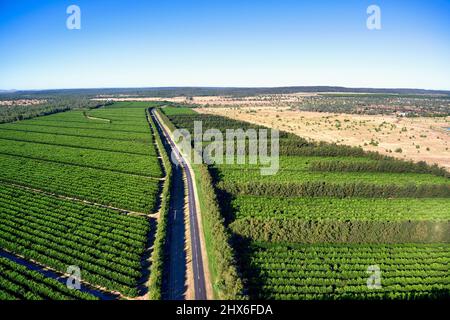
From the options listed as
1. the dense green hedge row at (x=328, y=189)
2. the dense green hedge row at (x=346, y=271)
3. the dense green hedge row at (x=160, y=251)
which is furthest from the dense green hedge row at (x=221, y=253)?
the dense green hedge row at (x=328, y=189)

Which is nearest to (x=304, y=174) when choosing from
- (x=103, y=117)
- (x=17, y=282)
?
(x=17, y=282)

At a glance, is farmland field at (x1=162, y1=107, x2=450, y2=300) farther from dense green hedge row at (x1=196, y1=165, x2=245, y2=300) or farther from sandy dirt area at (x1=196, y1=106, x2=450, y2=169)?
sandy dirt area at (x1=196, y1=106, x2=450, y2=169)

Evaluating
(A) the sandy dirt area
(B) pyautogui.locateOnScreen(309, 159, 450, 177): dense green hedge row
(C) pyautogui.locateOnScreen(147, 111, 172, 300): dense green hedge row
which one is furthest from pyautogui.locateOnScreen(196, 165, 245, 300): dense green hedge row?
(A) the sandy dirt area

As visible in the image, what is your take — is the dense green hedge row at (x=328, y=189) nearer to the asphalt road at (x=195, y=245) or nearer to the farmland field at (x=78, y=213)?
the asphalt road at (x=195, y=245)

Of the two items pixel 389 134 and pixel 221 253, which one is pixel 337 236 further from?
pixel 389 134

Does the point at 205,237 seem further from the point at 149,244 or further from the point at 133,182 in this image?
the point at 133,182
